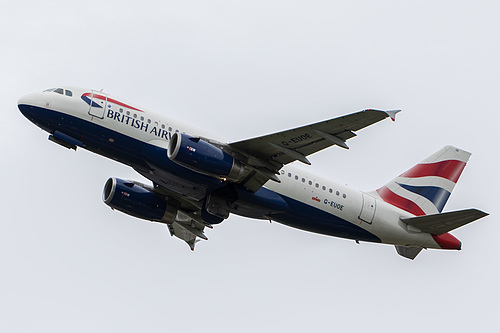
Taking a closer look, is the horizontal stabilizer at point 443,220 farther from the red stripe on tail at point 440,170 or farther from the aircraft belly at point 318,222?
the red stripe on tail at point 440,170

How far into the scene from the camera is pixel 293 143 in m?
35.1

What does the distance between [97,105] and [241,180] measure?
7546 millimetres

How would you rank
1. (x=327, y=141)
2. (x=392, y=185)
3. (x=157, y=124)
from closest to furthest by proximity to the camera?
(x=327, y=141) → (x=157, y=124) → (x=392, y=185)

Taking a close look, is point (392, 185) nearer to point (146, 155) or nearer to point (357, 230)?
point (357, 230)

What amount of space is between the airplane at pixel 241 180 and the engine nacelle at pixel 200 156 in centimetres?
4

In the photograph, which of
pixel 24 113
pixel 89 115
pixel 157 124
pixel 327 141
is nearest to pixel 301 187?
pixel 327 141

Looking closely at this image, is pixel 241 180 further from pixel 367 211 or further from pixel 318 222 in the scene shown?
pixel 367 211

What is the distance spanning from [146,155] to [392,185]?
14.0 m

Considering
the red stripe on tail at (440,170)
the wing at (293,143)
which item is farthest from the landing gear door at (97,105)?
the red stripe on tail at (440,170)

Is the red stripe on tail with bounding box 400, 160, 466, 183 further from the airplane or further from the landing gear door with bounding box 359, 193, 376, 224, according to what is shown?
the landing gear door with bounding box 359, 193, 376, 224

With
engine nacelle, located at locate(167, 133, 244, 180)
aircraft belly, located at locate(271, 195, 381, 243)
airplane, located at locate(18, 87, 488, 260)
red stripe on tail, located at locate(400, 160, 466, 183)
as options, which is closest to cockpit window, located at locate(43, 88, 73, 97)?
airplane, located at locate(18, 87, 488, 260)

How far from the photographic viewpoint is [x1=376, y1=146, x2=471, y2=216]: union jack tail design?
41.9 meters

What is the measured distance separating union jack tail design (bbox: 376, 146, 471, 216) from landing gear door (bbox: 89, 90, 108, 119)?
15416 millimetres

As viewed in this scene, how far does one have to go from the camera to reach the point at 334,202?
39062mm
